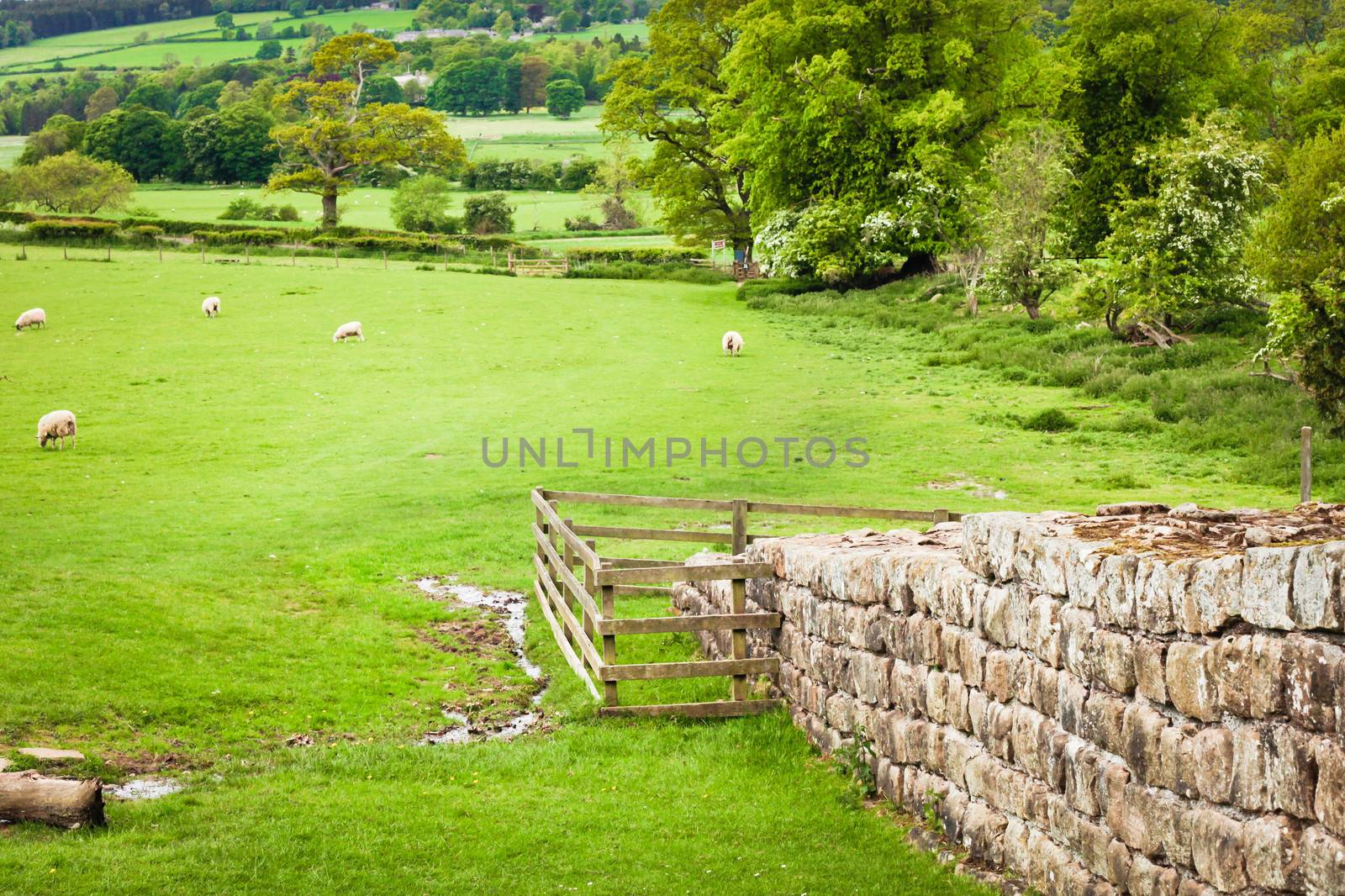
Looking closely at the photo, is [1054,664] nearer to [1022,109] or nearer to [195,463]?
[195,463]

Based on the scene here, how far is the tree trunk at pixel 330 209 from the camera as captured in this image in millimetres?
85875

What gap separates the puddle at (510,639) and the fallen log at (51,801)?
3.90 m

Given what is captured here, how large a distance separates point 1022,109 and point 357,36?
6436cm

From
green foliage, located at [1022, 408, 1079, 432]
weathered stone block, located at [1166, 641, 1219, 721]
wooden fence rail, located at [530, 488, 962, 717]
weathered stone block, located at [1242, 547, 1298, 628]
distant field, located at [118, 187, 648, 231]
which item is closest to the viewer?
weathered stone block, located at [1242, 547, 1298, 628]

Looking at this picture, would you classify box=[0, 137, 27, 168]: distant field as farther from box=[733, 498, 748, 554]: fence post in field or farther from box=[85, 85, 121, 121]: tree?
box=[733, 498, 748, 554]: fence post in field

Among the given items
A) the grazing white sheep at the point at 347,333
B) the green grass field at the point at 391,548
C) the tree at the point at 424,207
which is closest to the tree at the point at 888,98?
the green grass field at the point at 391,548

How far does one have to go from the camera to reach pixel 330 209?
3469 inches

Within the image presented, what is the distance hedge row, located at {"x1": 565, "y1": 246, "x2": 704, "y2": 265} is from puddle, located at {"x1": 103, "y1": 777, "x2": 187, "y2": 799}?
63.0 meters

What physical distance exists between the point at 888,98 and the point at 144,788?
165 feet

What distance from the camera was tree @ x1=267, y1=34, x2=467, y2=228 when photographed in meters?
89.9

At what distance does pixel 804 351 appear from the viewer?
4347cm

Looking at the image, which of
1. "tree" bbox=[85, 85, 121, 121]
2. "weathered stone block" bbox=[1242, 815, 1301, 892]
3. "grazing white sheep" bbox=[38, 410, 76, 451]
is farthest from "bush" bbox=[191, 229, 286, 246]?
"tree" bbox=[85, 85, 121, 121]

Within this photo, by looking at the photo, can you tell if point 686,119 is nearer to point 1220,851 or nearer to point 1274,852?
point 1220,851

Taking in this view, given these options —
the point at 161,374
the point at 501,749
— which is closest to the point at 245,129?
the point at 161,374
